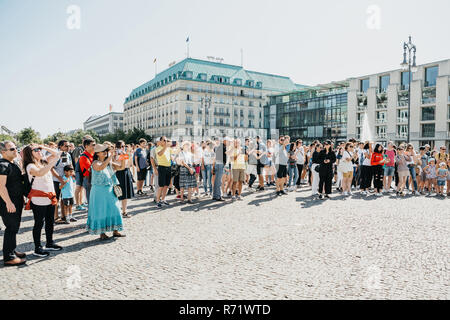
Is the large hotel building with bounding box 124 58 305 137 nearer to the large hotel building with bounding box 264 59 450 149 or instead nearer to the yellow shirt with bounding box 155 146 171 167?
the large hotel building with bounding box 264 59 450 149

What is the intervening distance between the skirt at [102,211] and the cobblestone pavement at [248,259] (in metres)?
0.32

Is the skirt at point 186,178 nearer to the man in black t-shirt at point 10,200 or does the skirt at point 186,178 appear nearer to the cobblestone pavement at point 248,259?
the cobblestone pavement at point 248,259

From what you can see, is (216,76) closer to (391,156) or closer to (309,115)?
(309,115)

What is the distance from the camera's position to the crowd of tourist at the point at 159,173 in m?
5.64

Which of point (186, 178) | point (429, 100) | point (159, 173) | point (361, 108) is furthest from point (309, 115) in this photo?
point (159, 173)

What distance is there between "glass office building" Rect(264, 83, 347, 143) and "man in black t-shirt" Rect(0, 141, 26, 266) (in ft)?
218

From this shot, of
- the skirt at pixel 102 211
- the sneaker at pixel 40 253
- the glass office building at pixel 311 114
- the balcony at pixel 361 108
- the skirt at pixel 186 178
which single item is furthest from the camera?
the glass office building at pixel 311 114

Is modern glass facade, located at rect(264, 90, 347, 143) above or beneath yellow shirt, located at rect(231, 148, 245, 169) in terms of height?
above

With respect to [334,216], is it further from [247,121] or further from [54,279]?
[247,121]

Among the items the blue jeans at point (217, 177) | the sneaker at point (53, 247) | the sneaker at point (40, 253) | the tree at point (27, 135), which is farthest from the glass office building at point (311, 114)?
the sneaker at point (40, 253)

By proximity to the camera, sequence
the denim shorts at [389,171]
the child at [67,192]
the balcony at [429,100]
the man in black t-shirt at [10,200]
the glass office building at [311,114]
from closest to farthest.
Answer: the man in black t-shirt at [10,200]
the child at [67,192]
the denim shorts at [389,171]
the balcony at [429,100]
the glass office building at [311,114]

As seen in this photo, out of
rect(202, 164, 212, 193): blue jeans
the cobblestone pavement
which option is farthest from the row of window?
the cobblestone pavement

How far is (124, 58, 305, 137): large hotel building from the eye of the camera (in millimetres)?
81188
